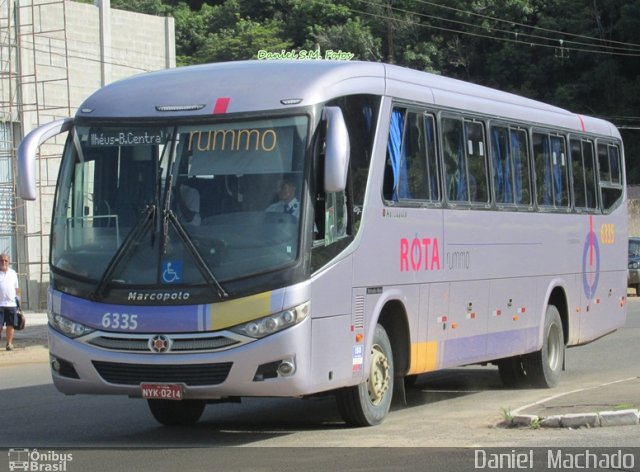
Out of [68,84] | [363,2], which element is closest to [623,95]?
[363,2]

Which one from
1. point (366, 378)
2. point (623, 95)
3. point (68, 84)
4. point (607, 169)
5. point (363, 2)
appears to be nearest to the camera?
point (366, 378)

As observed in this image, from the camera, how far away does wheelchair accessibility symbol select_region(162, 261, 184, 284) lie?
33.6 ft

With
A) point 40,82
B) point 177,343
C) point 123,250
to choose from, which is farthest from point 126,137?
point 40,82

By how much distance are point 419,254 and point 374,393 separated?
1.58 m

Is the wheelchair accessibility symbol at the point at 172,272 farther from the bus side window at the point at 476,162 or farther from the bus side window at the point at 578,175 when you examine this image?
the bus side window at the point at 578,175

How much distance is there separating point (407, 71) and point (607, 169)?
682 cm

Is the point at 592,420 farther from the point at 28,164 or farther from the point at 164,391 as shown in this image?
the point at 28,164

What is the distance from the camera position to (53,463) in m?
9.65

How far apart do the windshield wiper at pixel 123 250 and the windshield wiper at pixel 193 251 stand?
0.16m

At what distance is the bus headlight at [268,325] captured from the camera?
9.96m

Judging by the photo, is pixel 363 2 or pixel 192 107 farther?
pixel 363 2

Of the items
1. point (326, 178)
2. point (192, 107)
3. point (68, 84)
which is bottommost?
point (326, 178)

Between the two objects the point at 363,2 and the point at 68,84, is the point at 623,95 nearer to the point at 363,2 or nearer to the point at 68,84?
the point at 363,2

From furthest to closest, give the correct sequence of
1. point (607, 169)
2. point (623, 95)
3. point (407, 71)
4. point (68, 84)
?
point (623, 95) < point (68, 84) < point (607, 169) < point (407, 71)
